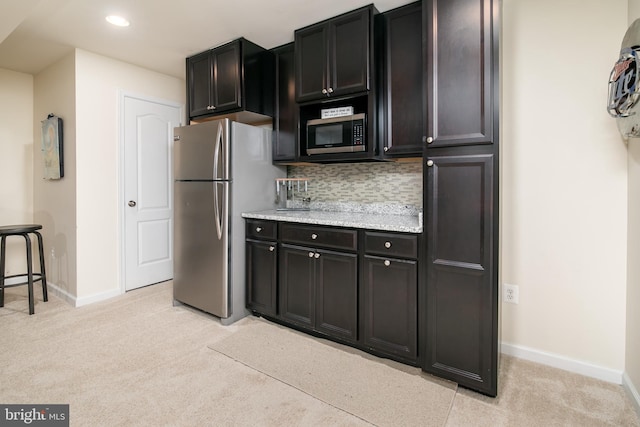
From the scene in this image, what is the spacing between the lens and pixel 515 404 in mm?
1735

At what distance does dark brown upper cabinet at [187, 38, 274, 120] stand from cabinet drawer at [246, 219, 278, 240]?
39.5 inches

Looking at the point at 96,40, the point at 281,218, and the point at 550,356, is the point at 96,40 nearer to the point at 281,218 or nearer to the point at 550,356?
the point at 281,218

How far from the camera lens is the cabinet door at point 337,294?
224 cm

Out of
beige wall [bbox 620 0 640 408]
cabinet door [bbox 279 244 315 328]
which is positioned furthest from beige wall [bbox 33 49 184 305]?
beige wall [bbox 620 0 640 408]

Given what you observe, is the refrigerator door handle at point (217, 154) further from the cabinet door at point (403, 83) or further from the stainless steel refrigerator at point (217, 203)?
the cabinet door at point (403, 83)

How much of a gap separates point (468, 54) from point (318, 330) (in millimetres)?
2050

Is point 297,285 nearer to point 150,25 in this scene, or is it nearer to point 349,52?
point 349,52

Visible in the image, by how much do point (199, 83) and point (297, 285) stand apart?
2196 mm

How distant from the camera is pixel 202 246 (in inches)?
113

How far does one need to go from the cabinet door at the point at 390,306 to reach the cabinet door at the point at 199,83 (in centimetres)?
221

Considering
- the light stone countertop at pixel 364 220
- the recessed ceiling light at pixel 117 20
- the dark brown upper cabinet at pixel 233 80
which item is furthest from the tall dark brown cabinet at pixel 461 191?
the recessed ceiling light at pixel 117 20

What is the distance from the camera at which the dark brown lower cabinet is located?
88.9 inches

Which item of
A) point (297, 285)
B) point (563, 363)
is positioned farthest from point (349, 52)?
point (563, 363)

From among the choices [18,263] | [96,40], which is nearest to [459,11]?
[96,40]
